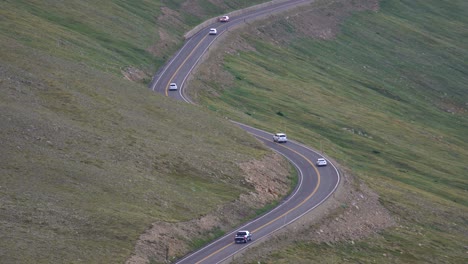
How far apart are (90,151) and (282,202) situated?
17.9m

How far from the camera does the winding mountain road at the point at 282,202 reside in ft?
221

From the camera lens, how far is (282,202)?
266ft

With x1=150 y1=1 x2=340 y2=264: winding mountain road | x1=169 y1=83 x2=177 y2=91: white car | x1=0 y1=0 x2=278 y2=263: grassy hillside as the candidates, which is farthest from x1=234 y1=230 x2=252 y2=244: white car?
x1=169 y1=83 x2=177 y2=91: white car

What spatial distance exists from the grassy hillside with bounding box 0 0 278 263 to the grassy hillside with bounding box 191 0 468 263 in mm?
10811

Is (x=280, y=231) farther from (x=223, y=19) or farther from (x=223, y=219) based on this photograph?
(x=223, y=19)

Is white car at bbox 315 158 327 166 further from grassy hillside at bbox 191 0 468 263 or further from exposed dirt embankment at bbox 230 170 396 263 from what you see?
grassy hillside at bbox 191 0 468 263

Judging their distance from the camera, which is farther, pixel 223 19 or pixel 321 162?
pixel 223 19

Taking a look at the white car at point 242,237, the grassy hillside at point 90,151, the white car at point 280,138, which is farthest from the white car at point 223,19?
the white car at point 242,237

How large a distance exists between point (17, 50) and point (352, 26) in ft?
306

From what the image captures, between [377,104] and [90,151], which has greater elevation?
[90,151]

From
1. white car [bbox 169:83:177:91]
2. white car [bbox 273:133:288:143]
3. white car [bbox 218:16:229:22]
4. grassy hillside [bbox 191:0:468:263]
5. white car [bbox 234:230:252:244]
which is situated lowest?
grassy hillside [bbox 191:0:468:263]

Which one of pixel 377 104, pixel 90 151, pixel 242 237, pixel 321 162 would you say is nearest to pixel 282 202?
pixel 242 237

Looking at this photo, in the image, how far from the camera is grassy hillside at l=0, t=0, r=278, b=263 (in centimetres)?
6181

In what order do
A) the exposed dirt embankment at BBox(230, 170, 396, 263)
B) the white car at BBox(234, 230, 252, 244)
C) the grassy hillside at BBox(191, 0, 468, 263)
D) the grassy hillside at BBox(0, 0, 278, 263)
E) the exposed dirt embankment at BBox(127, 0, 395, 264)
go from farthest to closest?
the grassy hillside at BBox(191, 0, 468, 263), the exposed dirt embankment at BBox(230, 170, 396, 263), the white car at BBox(234, 230, 252, 244), the exposed dirt embankment at BBox(127, 0, 395, 264), the grassy hillside at BBox(0, 0, 278, 263)
